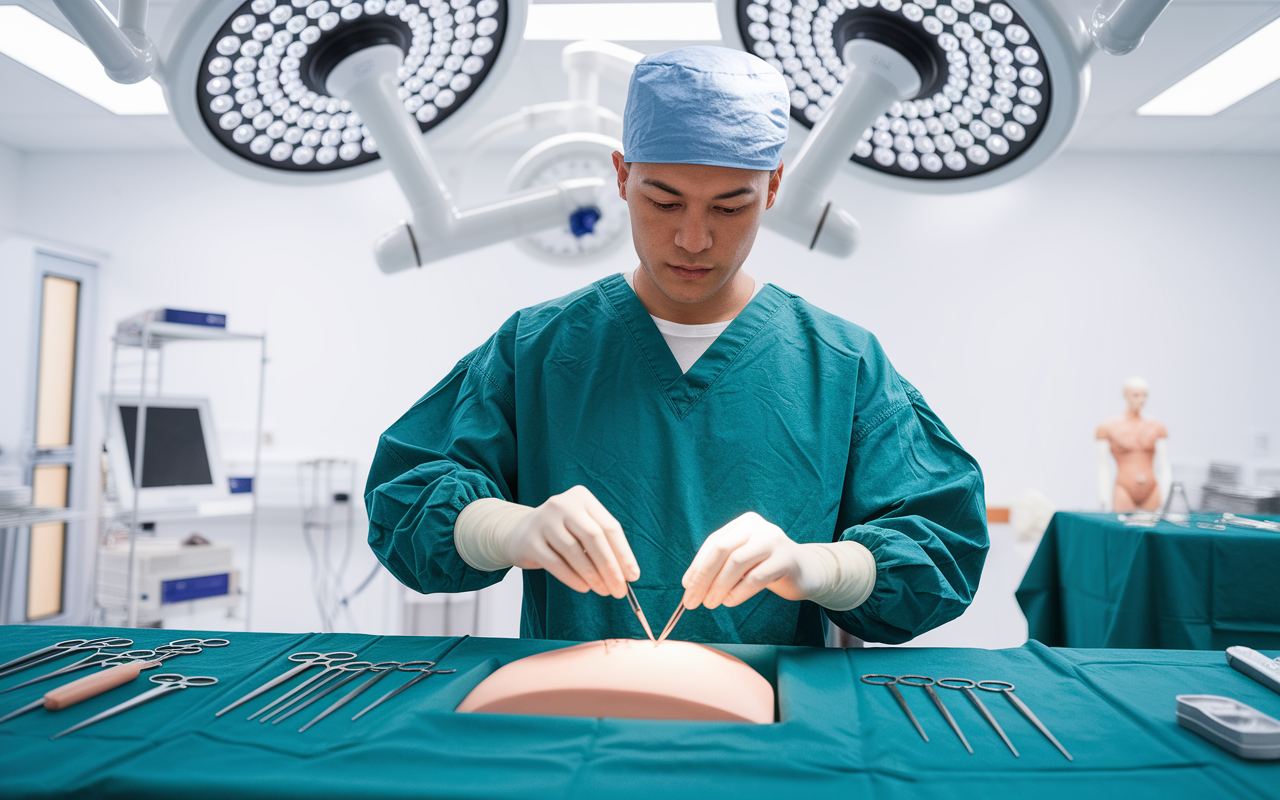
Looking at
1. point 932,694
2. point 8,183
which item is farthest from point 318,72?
point 8,183

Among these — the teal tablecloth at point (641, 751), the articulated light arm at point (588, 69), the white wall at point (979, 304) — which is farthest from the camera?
the white wall at point (979, 304)

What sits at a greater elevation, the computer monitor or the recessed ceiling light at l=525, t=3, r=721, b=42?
the recessed ceiling light at l=525, t=3, r=721, b=42

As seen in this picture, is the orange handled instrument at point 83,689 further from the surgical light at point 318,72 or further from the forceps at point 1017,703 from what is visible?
the forceps at point 1017,703

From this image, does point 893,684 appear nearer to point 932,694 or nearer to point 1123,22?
point 932,694

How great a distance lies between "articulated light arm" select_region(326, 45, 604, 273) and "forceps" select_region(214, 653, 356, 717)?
0.72 metres

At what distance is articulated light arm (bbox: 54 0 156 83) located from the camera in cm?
79

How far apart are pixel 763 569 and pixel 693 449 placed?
0.32 metres

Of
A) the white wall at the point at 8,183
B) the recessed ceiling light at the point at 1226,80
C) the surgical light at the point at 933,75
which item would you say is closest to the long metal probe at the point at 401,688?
the surgical light at the point at 933,75

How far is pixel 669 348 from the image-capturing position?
127 centimetres

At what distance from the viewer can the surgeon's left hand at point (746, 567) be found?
918 mm

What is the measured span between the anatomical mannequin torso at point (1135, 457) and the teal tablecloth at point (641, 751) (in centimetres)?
396

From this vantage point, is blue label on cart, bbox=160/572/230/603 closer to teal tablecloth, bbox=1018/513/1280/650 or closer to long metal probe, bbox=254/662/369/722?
long metal probe, bbox=254/662/369/722

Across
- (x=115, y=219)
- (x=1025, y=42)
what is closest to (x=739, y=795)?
(x=1025, y=42)

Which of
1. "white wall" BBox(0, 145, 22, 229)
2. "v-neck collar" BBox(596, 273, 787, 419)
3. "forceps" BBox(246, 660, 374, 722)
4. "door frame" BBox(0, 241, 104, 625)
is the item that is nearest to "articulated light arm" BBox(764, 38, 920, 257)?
"v-neck collar" BBox(596, 273, 787, 419)
